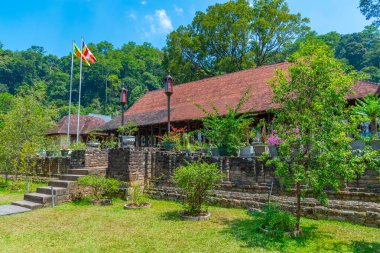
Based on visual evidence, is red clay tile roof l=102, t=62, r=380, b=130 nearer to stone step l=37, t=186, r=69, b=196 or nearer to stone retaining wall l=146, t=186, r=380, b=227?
stone retaining wall l=146, t=186, r=380, b=227

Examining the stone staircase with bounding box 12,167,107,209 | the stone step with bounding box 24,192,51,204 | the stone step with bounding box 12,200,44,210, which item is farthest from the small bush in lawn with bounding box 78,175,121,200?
the stone step with bounding box 12,200,44,210

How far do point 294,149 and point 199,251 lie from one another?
2.60 metres

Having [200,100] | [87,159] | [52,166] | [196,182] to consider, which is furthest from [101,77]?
[196,182]

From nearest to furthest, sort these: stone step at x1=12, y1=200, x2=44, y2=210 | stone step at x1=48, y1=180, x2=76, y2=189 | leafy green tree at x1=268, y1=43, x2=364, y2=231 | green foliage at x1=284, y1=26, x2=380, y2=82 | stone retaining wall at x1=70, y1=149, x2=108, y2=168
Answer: leafy green tree at x1=268, y1=43, x2=364, y2=231 < stone step at x1=12, y1=200, x2=44, y2=210 < stone step at x1=48, y1=180, x2=76, y2=189 < stone retaining wall at x1=70, y1=149, x2=108, y2=168 < green foliage at x1=284, y1=26, x2=380, y2=82

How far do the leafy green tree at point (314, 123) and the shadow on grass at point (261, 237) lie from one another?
1.09 ft

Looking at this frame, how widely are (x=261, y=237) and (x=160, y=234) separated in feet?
6.39

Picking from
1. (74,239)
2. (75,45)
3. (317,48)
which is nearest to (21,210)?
(74,239)

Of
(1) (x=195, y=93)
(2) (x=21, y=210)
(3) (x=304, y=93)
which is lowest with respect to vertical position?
(2) (x=21, y=210)

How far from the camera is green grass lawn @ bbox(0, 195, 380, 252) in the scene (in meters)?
4.81

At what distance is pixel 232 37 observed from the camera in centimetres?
2542

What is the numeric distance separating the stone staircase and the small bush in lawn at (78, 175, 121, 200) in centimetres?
45

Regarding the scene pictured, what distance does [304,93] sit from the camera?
5.51 metres

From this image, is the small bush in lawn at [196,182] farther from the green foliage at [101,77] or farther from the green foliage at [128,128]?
the green foliage at [101,77]

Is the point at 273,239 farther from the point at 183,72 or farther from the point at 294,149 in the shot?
the point at 183,72
